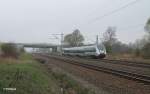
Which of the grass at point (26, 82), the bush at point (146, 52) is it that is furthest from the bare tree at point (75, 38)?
the grass at point (26, 82)

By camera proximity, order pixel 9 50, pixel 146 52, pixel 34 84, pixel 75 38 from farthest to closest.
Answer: pixel 75 38
pixel 146 52
pixel 9 50
pixel 34 84

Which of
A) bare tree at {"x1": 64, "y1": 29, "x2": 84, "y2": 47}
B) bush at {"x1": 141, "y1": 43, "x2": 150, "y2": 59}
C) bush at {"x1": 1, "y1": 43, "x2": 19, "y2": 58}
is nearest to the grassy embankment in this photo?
bush at {"x1": 1, "y1": 43, "x2": 19, "y2": 58}

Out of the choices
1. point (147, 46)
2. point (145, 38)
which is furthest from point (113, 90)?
point (145, 38)

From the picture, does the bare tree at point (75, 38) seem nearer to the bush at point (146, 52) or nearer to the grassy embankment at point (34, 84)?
the bush at point (146, 52)

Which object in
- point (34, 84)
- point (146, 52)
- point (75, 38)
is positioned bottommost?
point (34, 84)

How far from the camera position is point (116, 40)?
11269cm

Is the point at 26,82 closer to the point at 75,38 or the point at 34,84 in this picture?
the point at 34,84

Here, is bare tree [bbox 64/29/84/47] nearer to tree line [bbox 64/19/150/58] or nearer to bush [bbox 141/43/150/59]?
tree line [bbox 64/19/150/58]

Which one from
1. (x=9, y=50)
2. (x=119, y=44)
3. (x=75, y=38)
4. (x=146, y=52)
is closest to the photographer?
(x=9, y=50)

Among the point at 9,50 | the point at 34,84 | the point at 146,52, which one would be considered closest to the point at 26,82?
the point at 34,84

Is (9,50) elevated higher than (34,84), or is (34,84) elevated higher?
(9,50)

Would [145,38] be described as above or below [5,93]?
above

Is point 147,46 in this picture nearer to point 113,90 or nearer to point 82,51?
point 82,51

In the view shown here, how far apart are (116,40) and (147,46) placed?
54.2 meters
